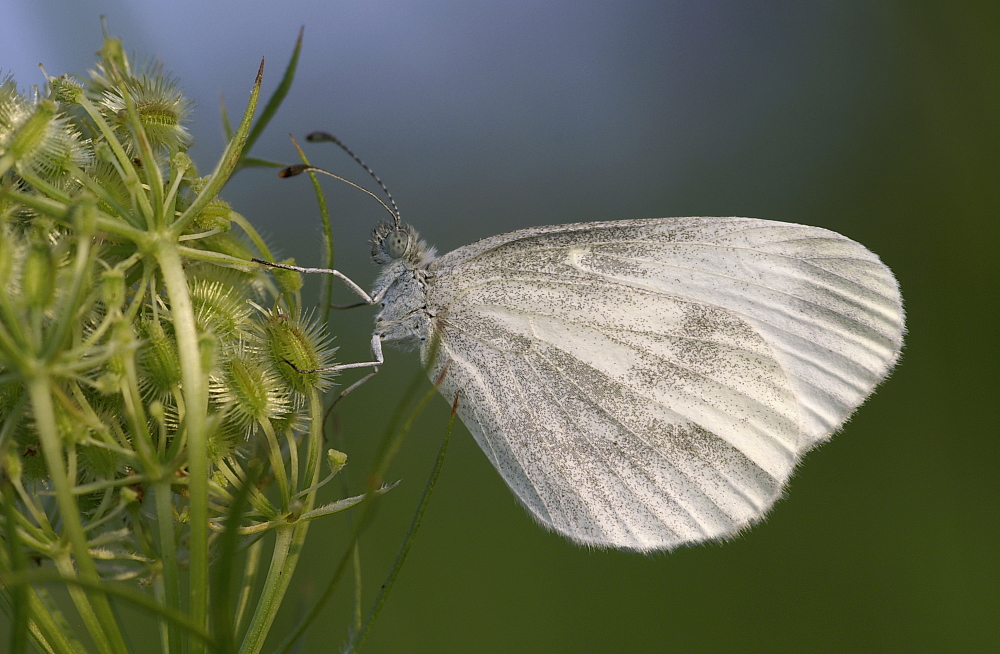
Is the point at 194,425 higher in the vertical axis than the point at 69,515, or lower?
higher

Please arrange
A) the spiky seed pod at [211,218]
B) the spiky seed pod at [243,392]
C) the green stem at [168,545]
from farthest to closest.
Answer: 1. the spiky seed pod at [211,218]
2. the spiky seed pod at [243,392]
3. the green stem at [168,545]

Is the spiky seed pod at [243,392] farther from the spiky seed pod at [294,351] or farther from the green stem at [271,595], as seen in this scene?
the green stem at [271,595]

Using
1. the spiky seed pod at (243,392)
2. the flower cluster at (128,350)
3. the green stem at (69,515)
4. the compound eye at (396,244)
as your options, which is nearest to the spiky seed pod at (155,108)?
→ the flower cluster at (128,350)

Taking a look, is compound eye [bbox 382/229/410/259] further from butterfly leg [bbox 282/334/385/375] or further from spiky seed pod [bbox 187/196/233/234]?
spiky seed pod [bbox 187/196/233/234]

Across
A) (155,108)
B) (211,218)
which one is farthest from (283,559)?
(155,108)

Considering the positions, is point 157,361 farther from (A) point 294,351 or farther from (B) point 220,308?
(A) point 294,351

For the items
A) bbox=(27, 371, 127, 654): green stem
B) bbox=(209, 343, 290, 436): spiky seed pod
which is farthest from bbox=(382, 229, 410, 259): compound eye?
bbox=(27, 371, 127, 654): green stem

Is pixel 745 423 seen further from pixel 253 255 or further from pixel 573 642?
pixel 573 642
